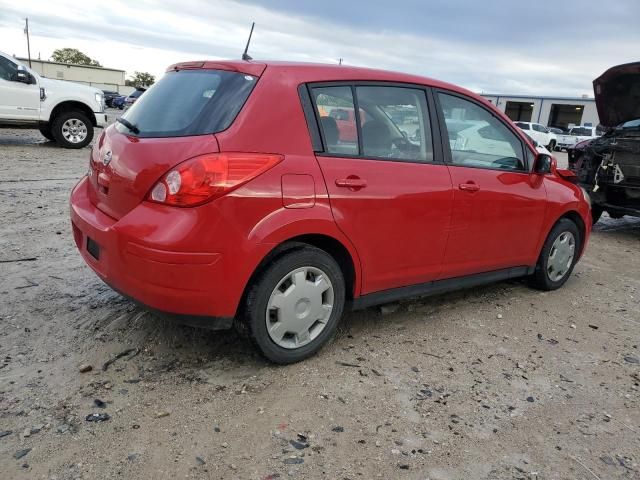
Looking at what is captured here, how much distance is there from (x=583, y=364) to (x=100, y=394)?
110 inches

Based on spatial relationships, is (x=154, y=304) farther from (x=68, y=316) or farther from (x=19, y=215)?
(x=19, y=215)

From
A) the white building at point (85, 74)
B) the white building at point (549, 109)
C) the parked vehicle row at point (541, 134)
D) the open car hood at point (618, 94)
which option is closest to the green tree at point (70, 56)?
the white building at point (85, 74)

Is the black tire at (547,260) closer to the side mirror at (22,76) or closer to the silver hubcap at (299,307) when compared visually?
the silver hubcap at (299,307)

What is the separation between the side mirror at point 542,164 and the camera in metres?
4.15

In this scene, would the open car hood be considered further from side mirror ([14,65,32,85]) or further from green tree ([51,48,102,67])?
green tree ([51,48,102,67])

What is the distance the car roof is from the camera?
2922mm

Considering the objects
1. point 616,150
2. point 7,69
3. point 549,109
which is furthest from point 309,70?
point 549,109

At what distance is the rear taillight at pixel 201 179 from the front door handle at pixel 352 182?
553 millimetres

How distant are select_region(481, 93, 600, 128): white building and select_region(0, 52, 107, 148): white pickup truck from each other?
51.0 meters

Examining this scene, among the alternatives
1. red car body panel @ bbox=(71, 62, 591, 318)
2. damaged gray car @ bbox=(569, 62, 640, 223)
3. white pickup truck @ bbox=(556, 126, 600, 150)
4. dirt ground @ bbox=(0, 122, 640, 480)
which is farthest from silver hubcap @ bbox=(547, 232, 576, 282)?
white pickup truck @ bbox=(556, 126, 600, 150)

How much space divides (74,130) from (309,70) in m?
10.1

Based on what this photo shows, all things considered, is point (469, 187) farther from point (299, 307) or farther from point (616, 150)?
point (616, 150)

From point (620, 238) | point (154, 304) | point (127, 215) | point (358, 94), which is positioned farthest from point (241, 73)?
point (620, 238)

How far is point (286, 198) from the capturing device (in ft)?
9.02
